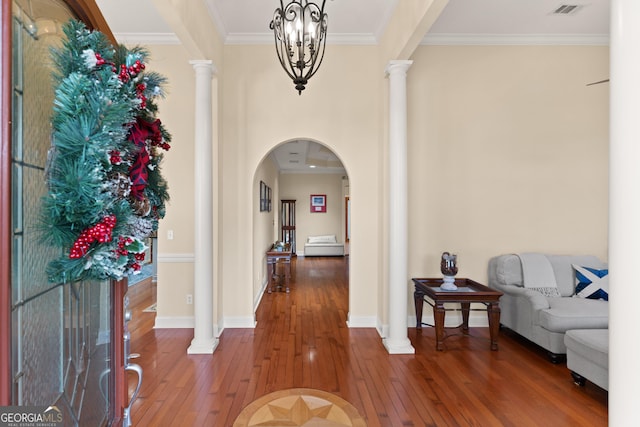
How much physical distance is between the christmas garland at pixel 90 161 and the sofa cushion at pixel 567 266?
4388 mm

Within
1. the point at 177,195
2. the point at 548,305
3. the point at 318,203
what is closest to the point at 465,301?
the point at 548,305

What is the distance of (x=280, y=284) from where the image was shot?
628 centimetres

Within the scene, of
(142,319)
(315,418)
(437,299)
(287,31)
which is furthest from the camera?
(142,319)

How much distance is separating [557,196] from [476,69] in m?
1.90

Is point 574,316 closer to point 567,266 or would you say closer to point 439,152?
point 567,266

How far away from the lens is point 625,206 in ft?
3.18

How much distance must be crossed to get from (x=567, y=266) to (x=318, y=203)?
807 cm

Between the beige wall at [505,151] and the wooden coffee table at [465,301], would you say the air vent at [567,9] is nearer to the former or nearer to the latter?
the beige wall at [505,151]

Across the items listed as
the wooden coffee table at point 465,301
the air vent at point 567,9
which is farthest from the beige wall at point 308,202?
the air vent at point 567,9

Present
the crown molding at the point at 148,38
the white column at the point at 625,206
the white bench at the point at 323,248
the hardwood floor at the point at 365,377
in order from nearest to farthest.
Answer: the white column at the point at 625,206, the hardwood floor at the point at 365,377, the crown molding at the point at 148,38, the white bench at the point at 323,248

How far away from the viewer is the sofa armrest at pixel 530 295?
3.25m

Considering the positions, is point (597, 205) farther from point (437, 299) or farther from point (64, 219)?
point (64, 219)

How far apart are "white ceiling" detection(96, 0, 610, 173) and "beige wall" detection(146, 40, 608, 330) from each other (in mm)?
144

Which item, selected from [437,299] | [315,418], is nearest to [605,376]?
[437,299]
